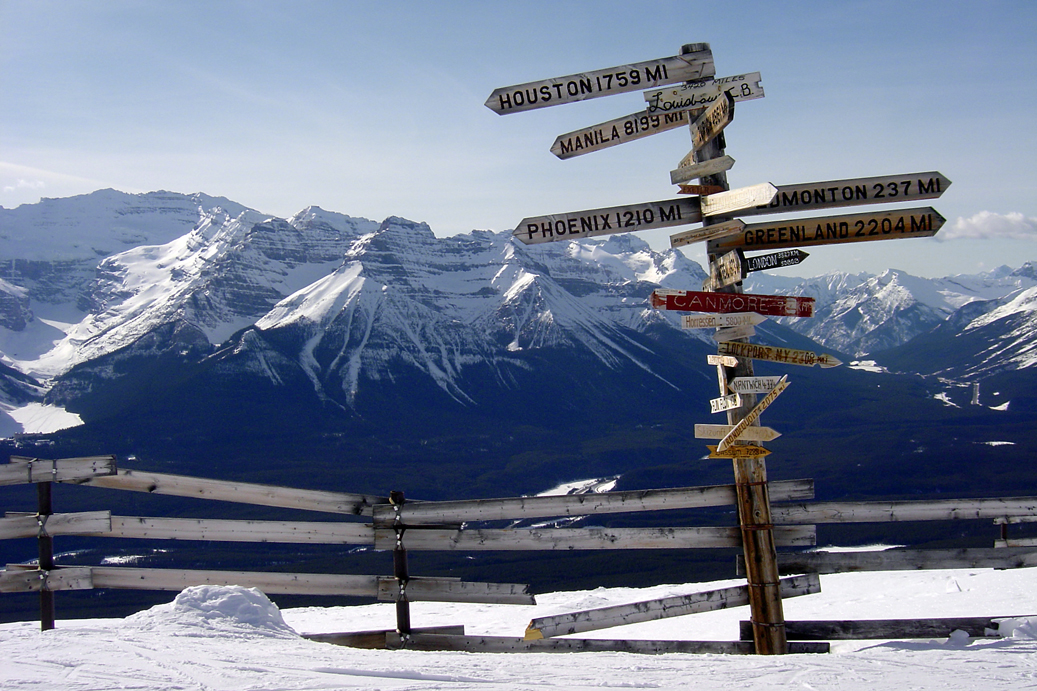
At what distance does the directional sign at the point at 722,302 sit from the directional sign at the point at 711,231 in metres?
0.69

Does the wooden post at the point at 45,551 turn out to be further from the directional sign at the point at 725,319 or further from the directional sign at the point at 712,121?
the directional sign at the point at 712,121

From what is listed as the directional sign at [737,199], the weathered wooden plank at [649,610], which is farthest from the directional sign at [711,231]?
the weathered wooden plank at [649,610]

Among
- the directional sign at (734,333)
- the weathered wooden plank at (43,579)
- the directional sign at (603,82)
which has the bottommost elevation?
the weathered wooden plank at (43,579)

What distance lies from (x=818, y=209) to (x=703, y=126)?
170cm

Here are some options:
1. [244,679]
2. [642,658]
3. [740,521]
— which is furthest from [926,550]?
[244,679]

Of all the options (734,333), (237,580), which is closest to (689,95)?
(734,333)

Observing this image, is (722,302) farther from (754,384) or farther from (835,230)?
(835,230)

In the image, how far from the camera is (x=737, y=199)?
427 inches

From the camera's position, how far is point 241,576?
11.7m

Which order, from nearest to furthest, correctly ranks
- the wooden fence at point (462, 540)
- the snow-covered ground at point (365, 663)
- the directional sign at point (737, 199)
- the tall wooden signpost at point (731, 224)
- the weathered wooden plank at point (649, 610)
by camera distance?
the snow-covered ground at point (365, 663) → the directional sign at point (737, 199) → the tall wooden signpost at point (731, 224) → the wooden fence at point (462, 540) → the weathered wooden plank at point (649, 610)

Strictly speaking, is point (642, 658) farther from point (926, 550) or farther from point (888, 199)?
point (888, 199)

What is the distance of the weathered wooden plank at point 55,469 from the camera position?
1043cm

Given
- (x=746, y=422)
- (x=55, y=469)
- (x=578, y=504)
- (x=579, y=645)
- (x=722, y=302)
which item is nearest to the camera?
(x=55, y=469)

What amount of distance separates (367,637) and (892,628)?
6.23 metres
